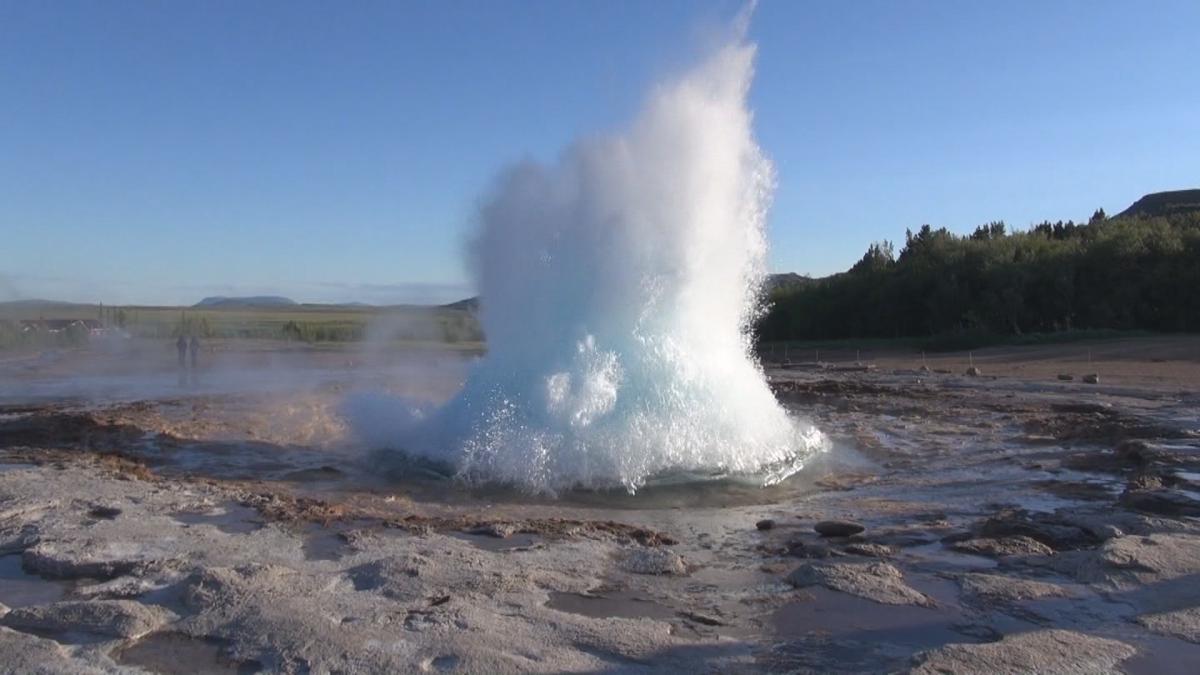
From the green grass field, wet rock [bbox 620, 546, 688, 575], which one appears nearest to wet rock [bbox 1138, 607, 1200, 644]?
wet rock [bbox 620, 546, 688, 575]

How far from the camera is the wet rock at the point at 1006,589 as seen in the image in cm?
574

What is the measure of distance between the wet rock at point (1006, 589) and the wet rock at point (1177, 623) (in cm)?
55

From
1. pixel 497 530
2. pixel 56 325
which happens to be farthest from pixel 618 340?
pixel 56 325

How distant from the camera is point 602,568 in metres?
6.45

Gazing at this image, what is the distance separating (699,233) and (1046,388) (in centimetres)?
1325

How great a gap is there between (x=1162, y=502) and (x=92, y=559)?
8.56 m

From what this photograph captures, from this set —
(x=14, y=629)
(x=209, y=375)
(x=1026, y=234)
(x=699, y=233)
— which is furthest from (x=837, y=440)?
(x=1026, y=234)

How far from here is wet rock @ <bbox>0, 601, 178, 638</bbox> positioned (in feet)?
16.6

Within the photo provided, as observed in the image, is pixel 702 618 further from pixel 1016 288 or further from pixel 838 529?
pixel 1016 288

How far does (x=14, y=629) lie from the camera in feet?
16.5

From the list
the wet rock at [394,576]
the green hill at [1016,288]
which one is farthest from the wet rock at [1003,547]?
the green hill at [1016,288]

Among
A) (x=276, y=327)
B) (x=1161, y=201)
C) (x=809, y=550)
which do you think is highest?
(x=1161, y=201)

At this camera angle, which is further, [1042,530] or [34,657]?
[1042,530]

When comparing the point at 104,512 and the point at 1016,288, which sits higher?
the point at 1016,288
